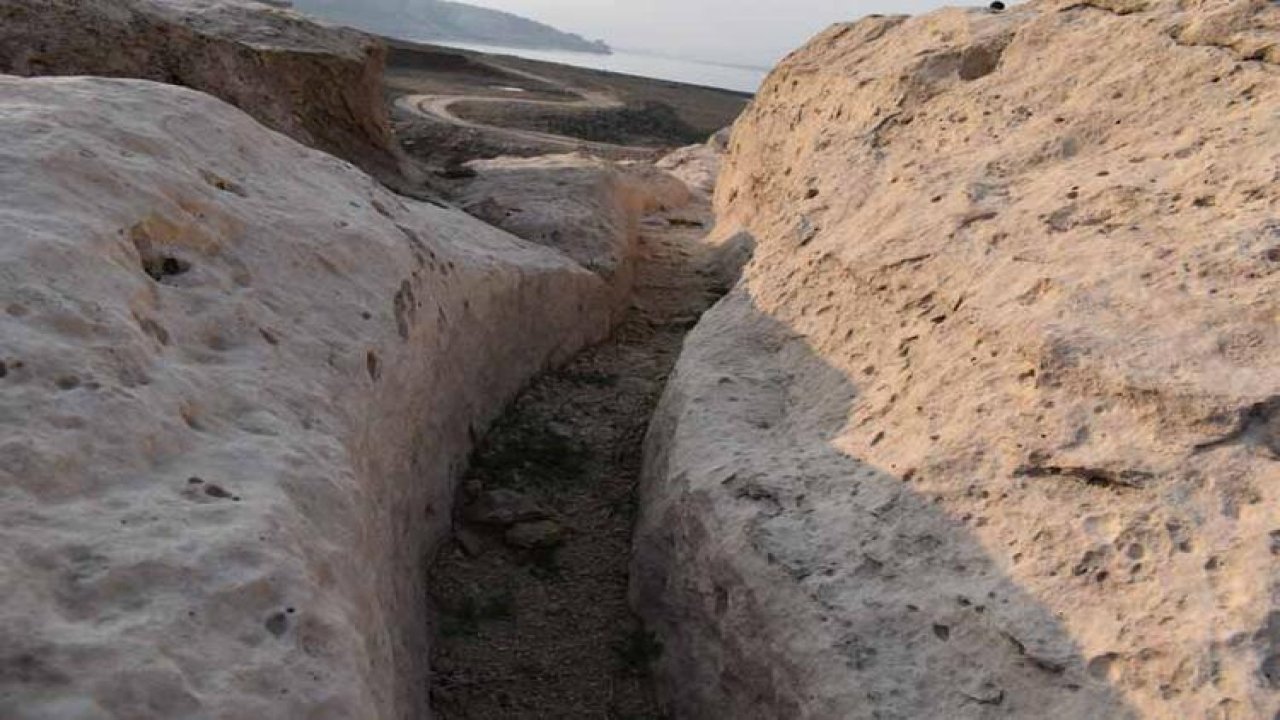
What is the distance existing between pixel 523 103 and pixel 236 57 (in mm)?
26949

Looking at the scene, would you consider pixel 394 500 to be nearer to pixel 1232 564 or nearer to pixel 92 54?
pixel 1232 564

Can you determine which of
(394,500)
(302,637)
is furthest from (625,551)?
(302,637)

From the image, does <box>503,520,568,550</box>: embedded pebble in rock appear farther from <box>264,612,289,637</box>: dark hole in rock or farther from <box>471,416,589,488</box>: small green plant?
<box>264,612,289,637</box>: dark hole in rock

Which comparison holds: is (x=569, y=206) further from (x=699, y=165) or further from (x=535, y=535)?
(x=699, y=165)

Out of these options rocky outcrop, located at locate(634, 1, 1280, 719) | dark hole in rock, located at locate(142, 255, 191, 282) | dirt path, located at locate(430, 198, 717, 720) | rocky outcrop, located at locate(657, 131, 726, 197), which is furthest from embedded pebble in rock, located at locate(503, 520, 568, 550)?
rocky outcrop, located at locate(657, 131, 726, 197)

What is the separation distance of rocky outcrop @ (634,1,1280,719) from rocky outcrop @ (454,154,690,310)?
8.86 feet

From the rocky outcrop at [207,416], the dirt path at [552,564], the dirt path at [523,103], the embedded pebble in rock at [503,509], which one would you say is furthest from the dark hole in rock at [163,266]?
the dirt path at [523,103]

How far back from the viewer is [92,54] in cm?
788

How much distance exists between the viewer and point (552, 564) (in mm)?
5438

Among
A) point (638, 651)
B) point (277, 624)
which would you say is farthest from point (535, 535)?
point (277, 624)

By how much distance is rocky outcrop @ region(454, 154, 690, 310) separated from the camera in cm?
886

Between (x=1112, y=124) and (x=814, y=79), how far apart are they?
386cm

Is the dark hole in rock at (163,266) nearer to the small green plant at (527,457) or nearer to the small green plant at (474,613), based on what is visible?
the small green plant at (474,613)

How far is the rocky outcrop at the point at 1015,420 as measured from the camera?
331cm
